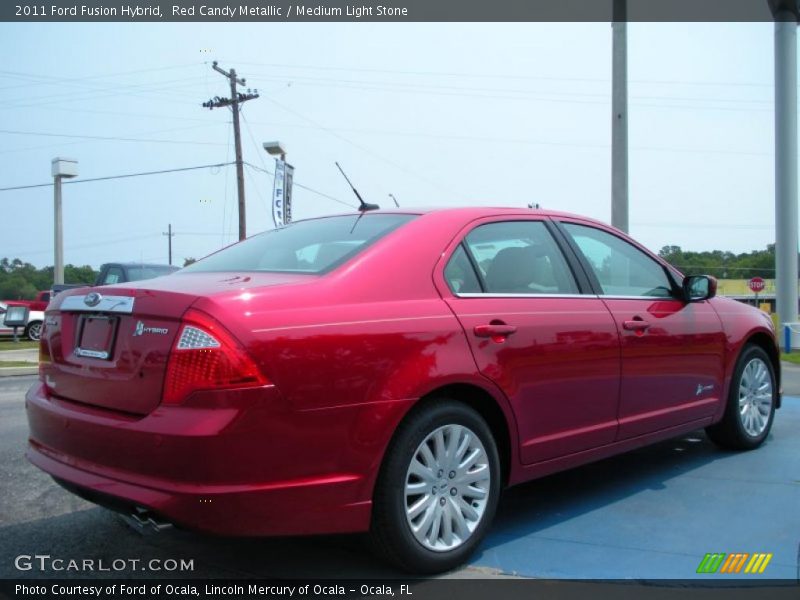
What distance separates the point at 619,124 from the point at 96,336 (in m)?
11.1

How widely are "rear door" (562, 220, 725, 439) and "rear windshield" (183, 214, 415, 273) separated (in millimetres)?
1238

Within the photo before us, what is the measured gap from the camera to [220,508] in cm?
253

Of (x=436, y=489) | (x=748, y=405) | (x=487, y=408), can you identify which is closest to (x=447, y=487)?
(x=436, y=489)

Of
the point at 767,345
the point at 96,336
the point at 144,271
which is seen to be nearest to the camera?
the point at 96,336

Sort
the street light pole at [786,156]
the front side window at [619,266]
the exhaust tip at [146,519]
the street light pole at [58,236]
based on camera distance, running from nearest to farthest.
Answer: the exhaust tip at [146,519], the front side window at [619,266], the street light pole at [786,156], the street light pole at [58,236]

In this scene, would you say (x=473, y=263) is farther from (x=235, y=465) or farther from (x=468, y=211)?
(x=235, y=465)

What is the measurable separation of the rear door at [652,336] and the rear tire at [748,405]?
0.32 metres

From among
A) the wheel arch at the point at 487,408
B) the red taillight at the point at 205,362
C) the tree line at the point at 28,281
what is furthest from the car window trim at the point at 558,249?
the tree line at the point at 28,281

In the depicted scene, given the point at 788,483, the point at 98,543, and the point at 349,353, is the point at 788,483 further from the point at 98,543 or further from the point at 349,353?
the point at 98,543

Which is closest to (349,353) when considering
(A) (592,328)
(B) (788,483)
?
(A) (592,328)

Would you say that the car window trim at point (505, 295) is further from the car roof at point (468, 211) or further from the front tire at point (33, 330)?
the front tire at point (33, 330)

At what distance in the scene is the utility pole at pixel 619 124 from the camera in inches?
480

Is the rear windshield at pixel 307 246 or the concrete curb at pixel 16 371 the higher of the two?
the rear windshield at pixel 307 246

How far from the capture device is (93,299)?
9.93ft
